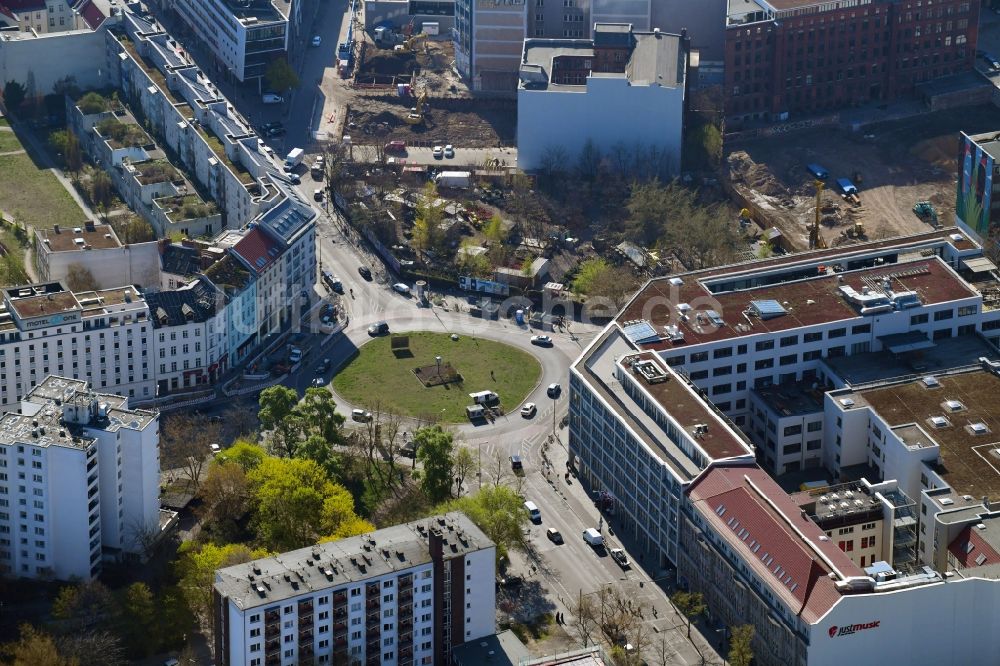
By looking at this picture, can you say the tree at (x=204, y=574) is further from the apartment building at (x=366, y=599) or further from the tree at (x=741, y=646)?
the tree at (x=741, y=646)

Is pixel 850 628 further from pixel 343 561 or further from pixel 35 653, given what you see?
pixel 35 653

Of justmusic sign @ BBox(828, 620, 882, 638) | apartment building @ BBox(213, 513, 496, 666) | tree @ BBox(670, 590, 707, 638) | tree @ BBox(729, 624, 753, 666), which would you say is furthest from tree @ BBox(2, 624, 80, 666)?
justmusic sign @ BBox(828, 620, 882, 638)

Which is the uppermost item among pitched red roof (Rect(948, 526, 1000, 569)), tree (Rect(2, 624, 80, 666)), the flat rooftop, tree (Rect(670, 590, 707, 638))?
the flat rooftop

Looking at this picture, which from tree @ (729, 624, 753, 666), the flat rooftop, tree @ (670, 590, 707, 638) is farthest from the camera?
tree @ (670, 590, 707, 638)

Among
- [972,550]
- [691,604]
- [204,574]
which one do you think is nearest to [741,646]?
[691,604]

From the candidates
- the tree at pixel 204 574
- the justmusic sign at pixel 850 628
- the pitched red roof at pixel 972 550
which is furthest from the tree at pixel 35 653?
Result: the pitched red roof at pixel 972 550

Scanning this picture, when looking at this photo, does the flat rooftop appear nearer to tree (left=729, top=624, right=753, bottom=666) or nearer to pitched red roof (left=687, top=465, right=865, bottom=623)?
pitched red roof (left=687, top=465, right=865, bottom=623)

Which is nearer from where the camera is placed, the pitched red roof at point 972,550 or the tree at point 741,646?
the tree at point 741,646
